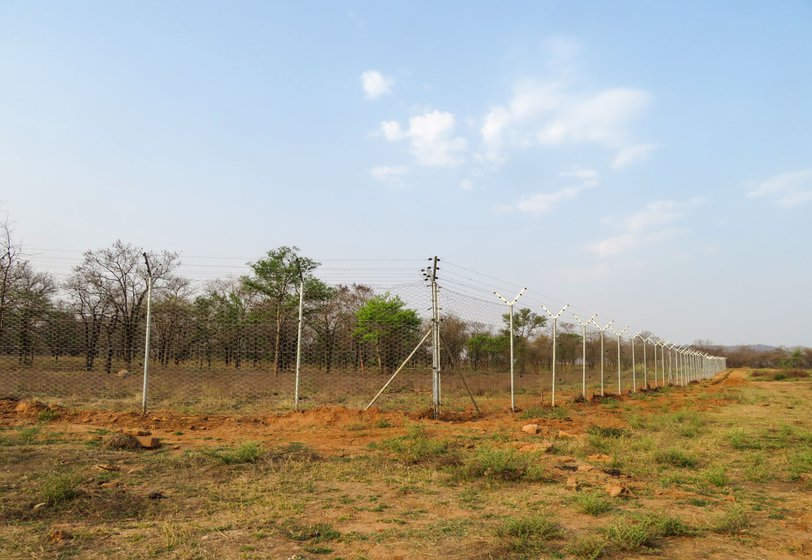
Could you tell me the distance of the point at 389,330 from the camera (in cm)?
1133

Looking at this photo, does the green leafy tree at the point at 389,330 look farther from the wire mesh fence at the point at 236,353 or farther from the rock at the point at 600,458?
the rock at the point at 600,458

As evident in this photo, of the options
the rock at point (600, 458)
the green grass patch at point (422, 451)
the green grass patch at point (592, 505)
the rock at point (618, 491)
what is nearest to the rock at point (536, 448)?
the rock at point (600, 458)

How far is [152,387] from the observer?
1281 cm

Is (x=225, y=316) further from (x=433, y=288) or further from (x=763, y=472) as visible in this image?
(x=763, y=472)

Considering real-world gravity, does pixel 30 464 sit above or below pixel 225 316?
below

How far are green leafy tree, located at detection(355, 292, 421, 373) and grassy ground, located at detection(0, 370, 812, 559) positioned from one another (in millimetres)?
2822

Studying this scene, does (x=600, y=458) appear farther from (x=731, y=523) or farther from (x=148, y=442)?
(x=148, y=442)

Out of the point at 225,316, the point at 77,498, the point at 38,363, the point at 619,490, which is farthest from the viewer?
the point at 38,363

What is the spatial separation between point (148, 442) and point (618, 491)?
18.3 feet

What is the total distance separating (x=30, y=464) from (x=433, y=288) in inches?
261

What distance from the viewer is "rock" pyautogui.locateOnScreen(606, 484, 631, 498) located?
15.3ft

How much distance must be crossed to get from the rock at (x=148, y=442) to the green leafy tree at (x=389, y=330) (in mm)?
5407

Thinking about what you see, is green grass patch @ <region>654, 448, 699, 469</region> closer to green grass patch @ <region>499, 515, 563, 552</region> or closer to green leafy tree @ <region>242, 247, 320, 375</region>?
green grass patch @ <region>499, 515, 563, 552</region>

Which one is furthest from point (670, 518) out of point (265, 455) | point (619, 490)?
point (265, 455)
